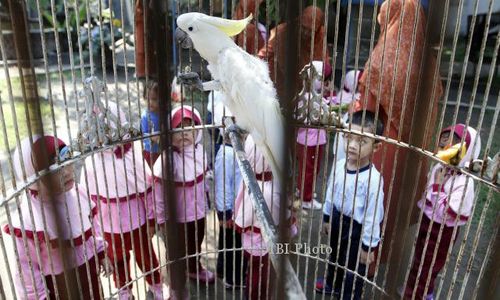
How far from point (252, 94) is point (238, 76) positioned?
5 cm

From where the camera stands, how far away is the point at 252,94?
3.23ft

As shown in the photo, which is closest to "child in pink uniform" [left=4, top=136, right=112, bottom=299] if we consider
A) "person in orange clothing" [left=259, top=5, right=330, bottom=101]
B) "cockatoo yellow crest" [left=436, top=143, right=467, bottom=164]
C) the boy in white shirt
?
"person in orange clothing" [left=259, top=5, right=330, bottom=101]

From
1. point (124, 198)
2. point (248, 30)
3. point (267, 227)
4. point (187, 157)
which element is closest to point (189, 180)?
point (187, 157)

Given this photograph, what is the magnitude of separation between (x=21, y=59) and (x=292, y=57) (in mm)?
204

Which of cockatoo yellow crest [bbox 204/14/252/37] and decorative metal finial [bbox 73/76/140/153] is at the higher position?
cockatoo yellow crest [bbox 204/14/252/37]

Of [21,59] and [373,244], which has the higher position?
[21,59]

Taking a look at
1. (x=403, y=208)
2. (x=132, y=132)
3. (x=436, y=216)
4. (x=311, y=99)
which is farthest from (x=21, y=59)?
(x=436, y=216)

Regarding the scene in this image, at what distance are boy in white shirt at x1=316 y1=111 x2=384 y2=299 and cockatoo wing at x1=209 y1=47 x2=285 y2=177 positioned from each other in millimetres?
182

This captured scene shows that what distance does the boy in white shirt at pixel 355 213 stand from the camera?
107 centimetres

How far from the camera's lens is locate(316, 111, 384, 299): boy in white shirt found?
3.52ft

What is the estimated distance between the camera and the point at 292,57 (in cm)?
30

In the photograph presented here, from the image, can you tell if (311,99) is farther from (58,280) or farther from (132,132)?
(58,280)

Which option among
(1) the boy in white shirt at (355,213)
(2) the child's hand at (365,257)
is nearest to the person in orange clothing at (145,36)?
(1) the boy in white shirt at (355,213)

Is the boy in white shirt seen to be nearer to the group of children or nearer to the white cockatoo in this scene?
the group of children
